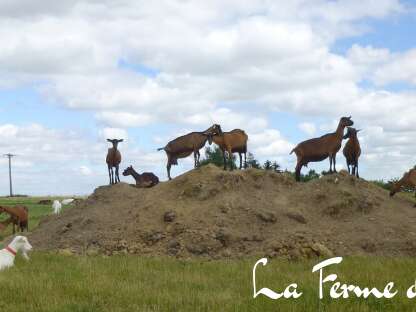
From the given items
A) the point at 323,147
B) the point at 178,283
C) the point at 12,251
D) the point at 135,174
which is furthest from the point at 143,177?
the point at 178,283

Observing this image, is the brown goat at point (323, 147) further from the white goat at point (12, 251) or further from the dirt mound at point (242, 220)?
the white goat at point (12, 251)

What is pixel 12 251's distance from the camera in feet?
44.7

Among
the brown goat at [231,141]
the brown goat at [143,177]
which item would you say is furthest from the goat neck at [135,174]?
the brown goat at [231,141]

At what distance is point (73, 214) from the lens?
63.1 ft

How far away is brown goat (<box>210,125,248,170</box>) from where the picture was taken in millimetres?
19500

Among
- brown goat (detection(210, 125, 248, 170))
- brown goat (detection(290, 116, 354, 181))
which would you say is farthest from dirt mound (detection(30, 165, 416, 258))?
brown goat (detection(210, 125, 248, 170))

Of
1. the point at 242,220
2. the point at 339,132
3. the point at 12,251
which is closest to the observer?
the point at 12,251

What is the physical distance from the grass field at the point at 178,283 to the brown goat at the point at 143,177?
999cm

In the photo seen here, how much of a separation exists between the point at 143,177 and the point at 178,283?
1369 cm

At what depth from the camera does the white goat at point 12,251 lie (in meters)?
13.0

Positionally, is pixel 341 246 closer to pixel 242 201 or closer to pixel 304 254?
pixel 304 254

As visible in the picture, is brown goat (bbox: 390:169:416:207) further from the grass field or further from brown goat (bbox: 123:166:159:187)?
brown goat (bbox: 123:166:159:187)

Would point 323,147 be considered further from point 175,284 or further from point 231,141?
point 175,284

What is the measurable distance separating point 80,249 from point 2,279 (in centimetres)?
451
